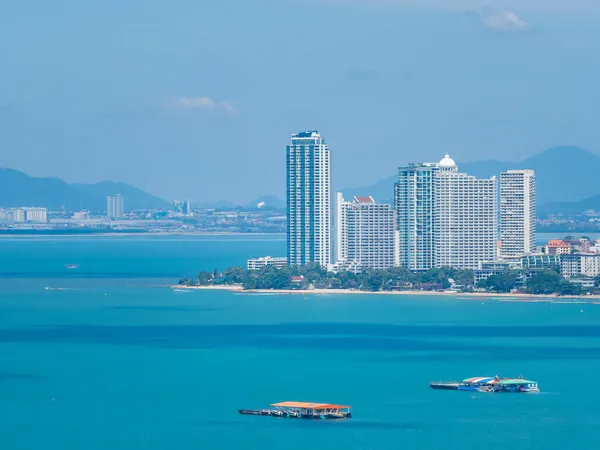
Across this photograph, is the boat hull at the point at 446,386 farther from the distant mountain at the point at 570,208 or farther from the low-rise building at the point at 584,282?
the distant mountain at the point at 570,208

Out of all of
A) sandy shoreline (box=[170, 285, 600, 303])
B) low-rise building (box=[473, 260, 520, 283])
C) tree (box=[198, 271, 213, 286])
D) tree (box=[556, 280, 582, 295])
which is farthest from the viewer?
tree (box=[198, 271, 213, 286])

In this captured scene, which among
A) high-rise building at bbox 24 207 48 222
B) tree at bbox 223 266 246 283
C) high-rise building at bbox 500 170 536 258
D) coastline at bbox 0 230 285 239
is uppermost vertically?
high-rise building at bbox 24 207 48 222

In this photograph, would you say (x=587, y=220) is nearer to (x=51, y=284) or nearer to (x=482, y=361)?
(x=51, y=284)

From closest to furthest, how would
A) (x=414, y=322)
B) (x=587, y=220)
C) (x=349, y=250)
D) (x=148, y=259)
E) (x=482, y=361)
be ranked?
(x=482, y=361), (x=414, y=322), (x=349, y=250), (x=148, y=259), (x=587, y=220)

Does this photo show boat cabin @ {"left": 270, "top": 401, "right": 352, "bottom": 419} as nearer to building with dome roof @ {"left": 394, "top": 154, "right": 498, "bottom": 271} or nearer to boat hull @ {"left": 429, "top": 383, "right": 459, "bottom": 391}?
boat hull @ {"left": 429, "top": 383, "right": 459, "bottom": 391}

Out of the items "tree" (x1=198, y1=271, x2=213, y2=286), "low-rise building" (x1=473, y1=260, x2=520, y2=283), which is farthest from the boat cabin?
"tree" (x1=198, y1=271, x2=213, y2=286)

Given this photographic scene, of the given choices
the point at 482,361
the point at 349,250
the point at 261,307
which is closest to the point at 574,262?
the point at 349,250

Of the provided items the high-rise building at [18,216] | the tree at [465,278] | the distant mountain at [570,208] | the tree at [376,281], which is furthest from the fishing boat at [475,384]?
the high-rise building at [18,216]

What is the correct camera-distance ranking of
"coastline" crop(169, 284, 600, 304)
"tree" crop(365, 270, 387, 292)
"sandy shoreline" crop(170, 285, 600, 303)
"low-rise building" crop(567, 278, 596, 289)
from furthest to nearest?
1. "tree" crop(365, 270, 387, 292)
2. "low-rise building" crop(567, 278, 596, 289)
3. "sandy shoreline" crop(170, 285, 600, 303)
4. "coastline" crop(169, 284, 600, 304)
